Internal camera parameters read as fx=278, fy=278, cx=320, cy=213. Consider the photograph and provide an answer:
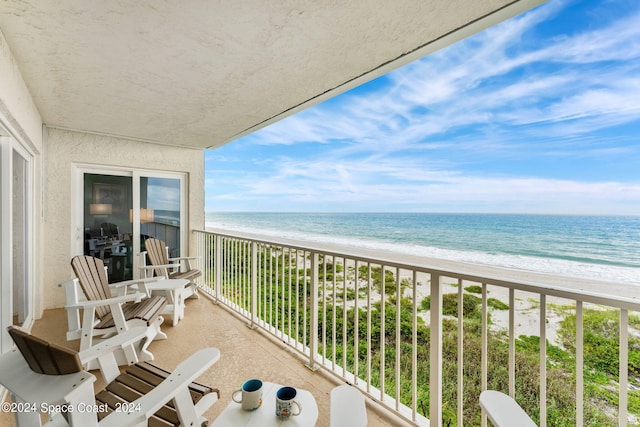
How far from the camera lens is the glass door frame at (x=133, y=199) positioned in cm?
387

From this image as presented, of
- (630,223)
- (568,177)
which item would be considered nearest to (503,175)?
(568,177)

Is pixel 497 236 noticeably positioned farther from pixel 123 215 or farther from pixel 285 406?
pixel 285 406

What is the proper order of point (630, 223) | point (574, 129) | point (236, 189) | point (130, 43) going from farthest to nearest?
point (236, 189), point (574, 129), point (630, 223), point (130, 43)

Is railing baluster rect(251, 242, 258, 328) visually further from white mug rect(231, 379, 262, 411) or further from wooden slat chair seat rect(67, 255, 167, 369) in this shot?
white mug rect(231, 379, 262, 411)

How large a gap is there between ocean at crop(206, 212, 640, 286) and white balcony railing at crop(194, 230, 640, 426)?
13.5ft

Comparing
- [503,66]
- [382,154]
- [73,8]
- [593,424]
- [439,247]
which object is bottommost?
[593,424]

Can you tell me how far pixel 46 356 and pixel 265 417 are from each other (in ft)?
2.67

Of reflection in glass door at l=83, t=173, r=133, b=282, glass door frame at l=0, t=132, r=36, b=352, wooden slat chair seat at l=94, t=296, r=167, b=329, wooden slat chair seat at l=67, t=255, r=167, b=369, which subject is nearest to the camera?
glass door frame at l=0, t=132, r=36, b=352

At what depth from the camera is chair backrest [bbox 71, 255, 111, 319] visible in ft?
8.29

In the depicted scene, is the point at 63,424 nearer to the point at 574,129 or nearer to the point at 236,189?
the point at 574,129

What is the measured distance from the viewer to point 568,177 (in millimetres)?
16609

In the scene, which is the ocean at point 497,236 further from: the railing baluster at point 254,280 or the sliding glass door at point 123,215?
the sliding glass door at point 123,215

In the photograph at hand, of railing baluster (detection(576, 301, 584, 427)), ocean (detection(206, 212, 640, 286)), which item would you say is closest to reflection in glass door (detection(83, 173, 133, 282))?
railing baluster (detection(576, 301, 584, 427))

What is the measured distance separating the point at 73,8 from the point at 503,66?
2100 cm
